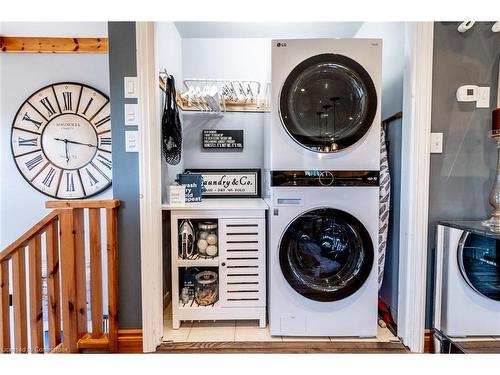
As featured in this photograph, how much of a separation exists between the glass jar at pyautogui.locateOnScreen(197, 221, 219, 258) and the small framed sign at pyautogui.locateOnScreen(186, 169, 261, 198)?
0.63 metres

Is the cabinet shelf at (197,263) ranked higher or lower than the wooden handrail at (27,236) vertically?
lower

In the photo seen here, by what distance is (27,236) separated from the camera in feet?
4.71

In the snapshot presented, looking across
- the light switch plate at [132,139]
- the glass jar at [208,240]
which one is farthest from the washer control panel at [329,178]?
the light switch plate at [132,139]

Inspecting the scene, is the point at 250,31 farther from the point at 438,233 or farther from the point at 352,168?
the point at 438,233

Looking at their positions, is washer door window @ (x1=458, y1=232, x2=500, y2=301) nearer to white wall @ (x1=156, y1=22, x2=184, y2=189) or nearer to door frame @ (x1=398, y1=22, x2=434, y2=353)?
door frame @ (x1=398, y1=22, x2=434, y2=353)

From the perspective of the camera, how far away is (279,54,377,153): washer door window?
Answer: 4.98ft

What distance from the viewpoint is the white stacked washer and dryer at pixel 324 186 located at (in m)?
1.52

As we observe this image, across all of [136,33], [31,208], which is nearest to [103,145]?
[31,208]

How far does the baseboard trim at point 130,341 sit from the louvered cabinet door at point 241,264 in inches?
21.0

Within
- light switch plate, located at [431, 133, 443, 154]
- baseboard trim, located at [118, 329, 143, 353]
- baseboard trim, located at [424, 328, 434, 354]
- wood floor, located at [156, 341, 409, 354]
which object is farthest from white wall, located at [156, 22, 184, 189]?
baseboard trim, located at [424, 328, 434, 354]

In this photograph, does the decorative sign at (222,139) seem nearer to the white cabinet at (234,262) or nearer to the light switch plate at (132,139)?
the white cabinet at (234,262)

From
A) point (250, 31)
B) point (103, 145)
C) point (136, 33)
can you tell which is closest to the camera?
point (136, 33)

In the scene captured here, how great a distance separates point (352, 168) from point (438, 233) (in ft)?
2.00
